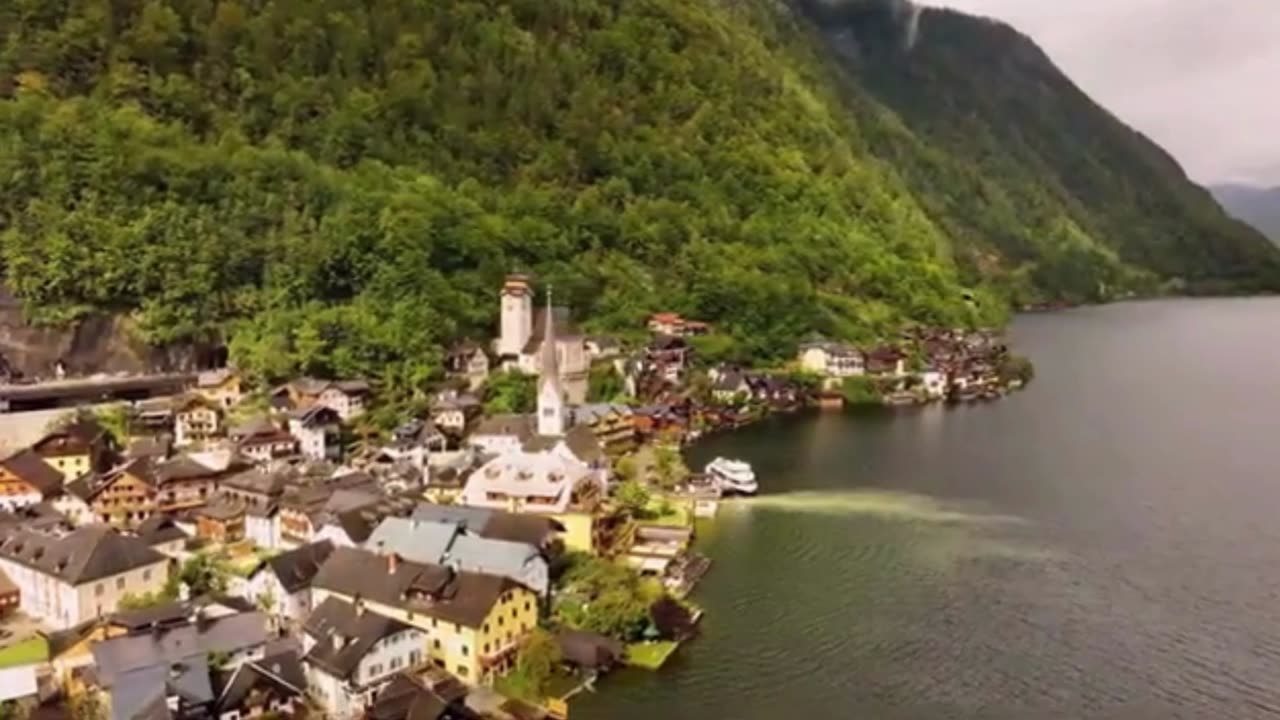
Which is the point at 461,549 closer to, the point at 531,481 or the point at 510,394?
the point at 531,481

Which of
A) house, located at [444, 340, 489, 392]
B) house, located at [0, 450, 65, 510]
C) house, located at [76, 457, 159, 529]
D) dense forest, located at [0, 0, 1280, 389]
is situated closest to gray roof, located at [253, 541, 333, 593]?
house, located at [76, 457, 159, 529]

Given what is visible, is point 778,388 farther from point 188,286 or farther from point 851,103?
point 851,103

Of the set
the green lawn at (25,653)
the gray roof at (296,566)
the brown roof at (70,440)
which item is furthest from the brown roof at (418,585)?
the brown roof at (70,440)

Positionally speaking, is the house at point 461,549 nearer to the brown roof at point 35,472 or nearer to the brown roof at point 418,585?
the brown roof at point 418,585

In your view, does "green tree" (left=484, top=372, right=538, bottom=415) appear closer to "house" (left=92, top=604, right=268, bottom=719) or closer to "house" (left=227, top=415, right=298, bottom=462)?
"house" (left=227, top=415, right=298, bottom=462)

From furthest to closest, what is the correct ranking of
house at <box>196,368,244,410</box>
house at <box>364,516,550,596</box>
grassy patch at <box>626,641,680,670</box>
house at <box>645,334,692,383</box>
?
house at <box>645,334,692,383</box>
house at <box>196,368,244,410</box>
house at <box>364,516,550,596</box>
grassy patch at <box>626,641,680,670</box>

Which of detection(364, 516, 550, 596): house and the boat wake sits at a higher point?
detection(364, 516, 550, 596): house

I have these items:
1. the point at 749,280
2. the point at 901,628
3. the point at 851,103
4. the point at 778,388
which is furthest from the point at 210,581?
the point at 851,103

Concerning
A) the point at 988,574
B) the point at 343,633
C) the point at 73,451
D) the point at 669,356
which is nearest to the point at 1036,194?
the point at 669,356
